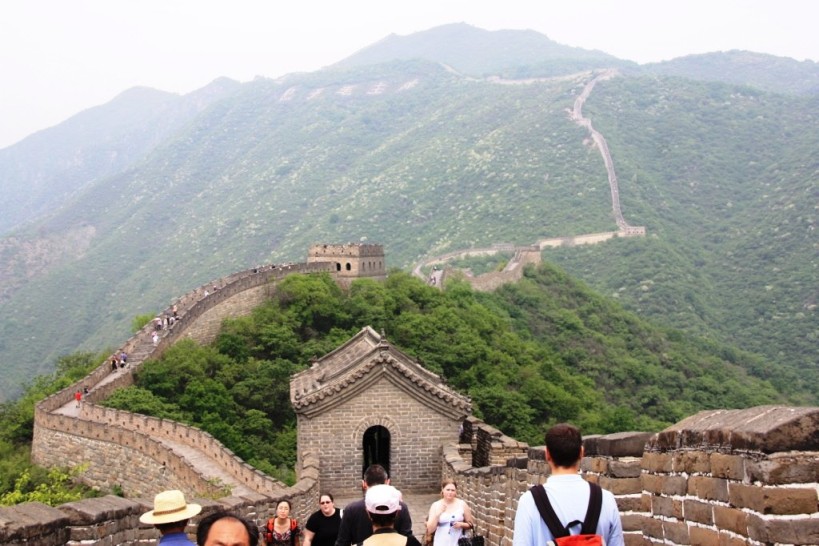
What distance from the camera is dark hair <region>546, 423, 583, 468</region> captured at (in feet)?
19.7

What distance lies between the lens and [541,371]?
43.2 metres

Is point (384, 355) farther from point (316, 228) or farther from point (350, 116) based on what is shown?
point (350, 116)

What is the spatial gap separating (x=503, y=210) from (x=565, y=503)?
94482 millimetres

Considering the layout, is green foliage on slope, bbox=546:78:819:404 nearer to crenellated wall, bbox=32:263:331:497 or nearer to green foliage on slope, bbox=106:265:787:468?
green foliage on slope, bbox=106:265:787:468

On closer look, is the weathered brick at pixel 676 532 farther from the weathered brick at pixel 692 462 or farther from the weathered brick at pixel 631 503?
the weathered brick at pixel 631 503

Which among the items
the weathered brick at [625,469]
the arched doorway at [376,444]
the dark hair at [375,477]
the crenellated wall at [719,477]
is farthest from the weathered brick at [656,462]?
the arched doorway at [376,444]

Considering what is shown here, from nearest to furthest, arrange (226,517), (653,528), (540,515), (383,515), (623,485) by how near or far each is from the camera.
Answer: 1. (226,517)
2. (540,515)
3. (383,515)
4. (653,528)
5. (623,485)

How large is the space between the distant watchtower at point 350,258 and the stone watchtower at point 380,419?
28.9 metres

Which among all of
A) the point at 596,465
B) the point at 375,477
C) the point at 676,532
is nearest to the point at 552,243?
the point at 375,477

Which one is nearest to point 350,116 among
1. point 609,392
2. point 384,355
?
point 609,392

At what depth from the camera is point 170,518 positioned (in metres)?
6.38

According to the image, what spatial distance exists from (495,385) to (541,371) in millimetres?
6979

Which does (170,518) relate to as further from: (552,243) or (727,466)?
(552,243)

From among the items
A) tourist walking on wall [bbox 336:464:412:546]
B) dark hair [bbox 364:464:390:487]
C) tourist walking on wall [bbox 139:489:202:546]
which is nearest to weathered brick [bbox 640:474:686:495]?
tourist walking on wall [bbox 336:464:412:546]
